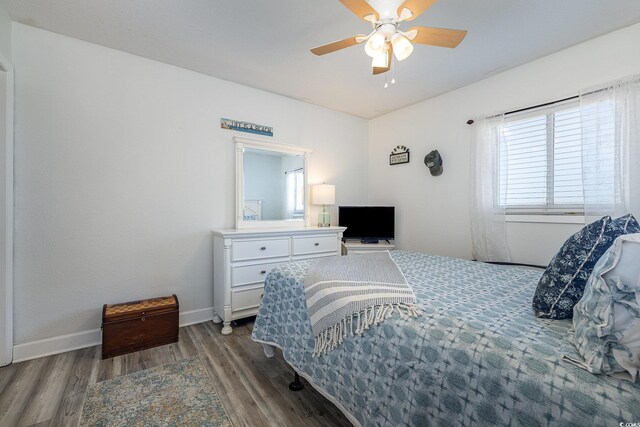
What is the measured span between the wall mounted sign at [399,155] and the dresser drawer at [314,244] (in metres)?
1.51

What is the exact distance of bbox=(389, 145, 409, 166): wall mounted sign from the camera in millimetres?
3824

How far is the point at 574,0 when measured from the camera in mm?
1830

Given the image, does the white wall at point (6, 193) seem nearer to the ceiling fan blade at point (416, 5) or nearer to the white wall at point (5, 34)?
the white wall at point (5, 34)

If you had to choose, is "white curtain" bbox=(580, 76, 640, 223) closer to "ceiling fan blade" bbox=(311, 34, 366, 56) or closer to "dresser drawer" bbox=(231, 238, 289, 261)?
"ceiling fan blade" bbox=(311, 34, 366, 56)

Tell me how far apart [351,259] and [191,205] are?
1765 millimetres

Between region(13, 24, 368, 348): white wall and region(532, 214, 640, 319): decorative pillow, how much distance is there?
277cm

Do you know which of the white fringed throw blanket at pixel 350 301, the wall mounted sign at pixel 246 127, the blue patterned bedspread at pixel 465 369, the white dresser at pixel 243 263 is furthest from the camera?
the wall mounted sign at pixel 246 127

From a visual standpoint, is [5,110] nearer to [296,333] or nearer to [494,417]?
[296,333]

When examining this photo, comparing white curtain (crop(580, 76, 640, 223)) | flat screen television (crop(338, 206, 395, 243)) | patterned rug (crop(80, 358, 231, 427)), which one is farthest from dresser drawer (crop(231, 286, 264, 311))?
white curtain (crop(580, 76, 640, 223))

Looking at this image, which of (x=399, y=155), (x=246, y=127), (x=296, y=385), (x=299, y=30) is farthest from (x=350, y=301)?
(x=399, y=155)

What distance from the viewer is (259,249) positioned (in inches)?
109

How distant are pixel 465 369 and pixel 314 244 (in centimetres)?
235

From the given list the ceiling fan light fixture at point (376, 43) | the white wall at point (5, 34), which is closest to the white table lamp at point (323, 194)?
the ceiling fan light fixture at point (376, 43)

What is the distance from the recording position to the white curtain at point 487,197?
111 inches
